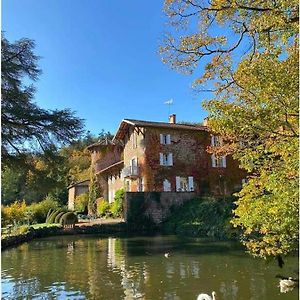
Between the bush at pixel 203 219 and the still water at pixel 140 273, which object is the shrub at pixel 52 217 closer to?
the bush at pixel 203 219

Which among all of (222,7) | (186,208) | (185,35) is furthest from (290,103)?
(186,208)

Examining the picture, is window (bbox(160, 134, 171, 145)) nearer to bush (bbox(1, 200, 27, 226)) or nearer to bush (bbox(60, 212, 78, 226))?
bush (bbox(60, 212, 78, 226))

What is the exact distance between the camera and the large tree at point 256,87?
4.07 meters

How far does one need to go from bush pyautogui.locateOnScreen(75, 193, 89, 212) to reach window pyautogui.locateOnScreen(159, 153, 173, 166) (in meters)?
10.3

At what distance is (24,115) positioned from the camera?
35.6ft

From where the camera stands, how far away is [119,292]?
7.40 m

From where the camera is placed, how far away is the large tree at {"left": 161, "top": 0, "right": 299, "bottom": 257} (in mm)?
4070

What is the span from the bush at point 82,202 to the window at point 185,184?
34.4 ft

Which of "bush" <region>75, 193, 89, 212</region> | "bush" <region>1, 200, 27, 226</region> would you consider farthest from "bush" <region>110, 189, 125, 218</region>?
"bush" <region>75, 193, 89, 212</region>

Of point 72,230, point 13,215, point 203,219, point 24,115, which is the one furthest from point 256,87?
point 13,215

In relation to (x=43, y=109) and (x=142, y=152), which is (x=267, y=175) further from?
(x=142, y=152)

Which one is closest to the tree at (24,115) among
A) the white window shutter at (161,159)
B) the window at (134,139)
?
the white window shutter at (161,159)

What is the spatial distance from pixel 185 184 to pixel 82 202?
11.2 metres

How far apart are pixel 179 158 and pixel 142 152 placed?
251cm
